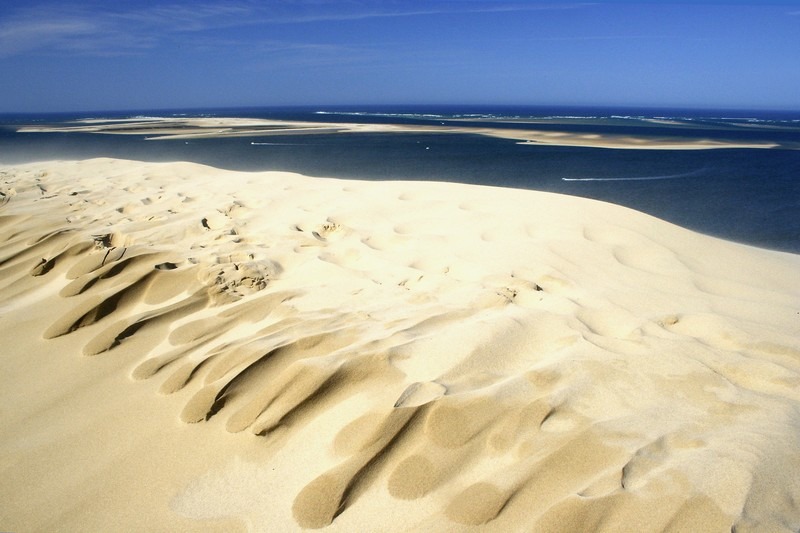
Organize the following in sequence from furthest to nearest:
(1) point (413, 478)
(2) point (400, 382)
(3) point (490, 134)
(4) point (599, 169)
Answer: (3) point (490, 134) → (4) point (599, 169) → (2) point (400, 382) → (1) point (413, 478)

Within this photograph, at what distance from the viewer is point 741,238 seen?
752cm

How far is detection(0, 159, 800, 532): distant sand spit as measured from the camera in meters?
1.75

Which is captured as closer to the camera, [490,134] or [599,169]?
[599,169]

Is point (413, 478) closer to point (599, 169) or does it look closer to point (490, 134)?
point (599, 169)

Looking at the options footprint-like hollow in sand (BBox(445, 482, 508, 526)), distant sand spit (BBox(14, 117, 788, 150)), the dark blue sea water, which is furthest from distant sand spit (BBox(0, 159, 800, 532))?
distant sand spit (BBox(14, 117, 788, 150))

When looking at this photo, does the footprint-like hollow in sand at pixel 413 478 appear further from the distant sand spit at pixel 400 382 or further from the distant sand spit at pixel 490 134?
→ the distant sand spit at pixel 490 134

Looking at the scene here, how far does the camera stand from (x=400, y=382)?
2271 mm

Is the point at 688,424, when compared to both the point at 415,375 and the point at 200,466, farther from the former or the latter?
the point at 200,466

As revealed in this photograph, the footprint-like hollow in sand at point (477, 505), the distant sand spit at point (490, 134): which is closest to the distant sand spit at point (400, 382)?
the footprint-like hollow in sand at point (477, 505)

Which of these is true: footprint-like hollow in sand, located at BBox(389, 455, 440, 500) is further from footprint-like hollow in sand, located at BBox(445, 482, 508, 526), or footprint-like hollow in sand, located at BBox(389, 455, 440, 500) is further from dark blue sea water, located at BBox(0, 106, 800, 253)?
dark blue sea water, located at BBox(0, 106, 800, 253)

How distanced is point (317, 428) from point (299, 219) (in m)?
2.95

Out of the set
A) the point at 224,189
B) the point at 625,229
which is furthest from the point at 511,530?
the point at 224,189

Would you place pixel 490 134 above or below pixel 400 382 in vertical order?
above

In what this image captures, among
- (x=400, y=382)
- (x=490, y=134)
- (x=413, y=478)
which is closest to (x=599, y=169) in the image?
(x=400, y=382)
